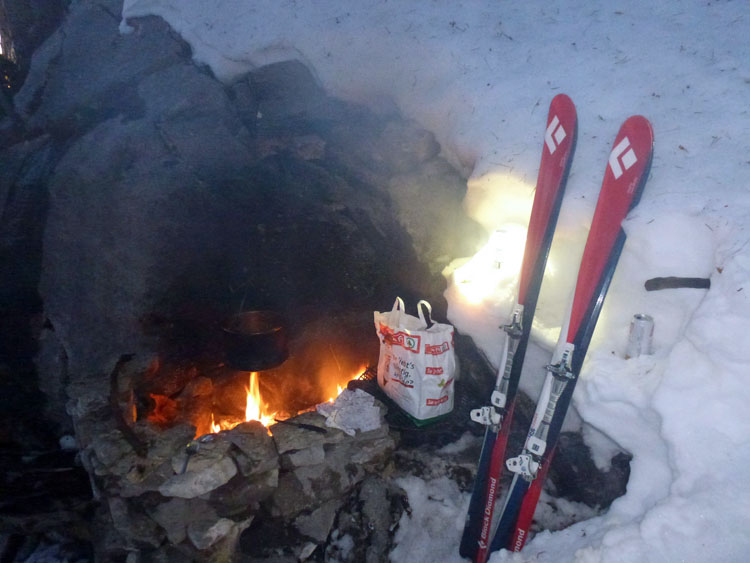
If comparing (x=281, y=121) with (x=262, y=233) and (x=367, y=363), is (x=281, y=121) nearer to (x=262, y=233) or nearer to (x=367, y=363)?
(x=262, y=233)

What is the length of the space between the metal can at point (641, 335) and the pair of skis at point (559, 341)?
0.64ft

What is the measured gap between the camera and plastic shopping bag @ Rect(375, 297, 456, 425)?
2898mm

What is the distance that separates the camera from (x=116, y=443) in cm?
259

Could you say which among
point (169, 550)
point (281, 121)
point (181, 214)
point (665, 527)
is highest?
point (281, 121)

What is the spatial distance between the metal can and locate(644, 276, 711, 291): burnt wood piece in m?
0.17

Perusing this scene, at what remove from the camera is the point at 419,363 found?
2908 millimetres

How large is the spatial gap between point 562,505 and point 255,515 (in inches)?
74.3

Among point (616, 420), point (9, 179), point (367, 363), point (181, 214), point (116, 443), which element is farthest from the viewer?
point (367, 363)

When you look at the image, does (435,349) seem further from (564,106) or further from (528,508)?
(564,106)

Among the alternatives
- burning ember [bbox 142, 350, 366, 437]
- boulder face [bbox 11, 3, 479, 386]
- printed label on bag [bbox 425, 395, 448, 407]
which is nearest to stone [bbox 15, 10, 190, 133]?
boulder face [bbox 11, 3, 479, 386]

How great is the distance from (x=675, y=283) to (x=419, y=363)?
156 cm

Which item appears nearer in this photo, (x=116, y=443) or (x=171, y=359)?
(x=116, y=443)

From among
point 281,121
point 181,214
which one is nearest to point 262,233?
point 181,214

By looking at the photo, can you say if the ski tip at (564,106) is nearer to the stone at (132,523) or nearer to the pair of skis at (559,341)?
the pair of skis at (559,341)
